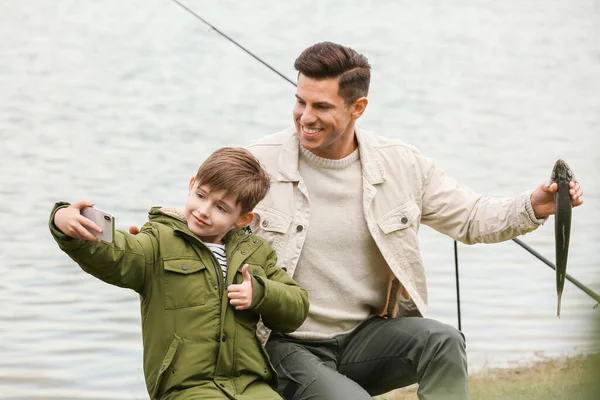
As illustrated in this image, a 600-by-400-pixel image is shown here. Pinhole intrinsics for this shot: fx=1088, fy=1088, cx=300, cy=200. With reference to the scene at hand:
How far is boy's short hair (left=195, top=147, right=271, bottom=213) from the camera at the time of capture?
256 cm

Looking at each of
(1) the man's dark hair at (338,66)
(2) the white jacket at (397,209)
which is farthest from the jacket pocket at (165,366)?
(1) the man's dark hair at (338,66)

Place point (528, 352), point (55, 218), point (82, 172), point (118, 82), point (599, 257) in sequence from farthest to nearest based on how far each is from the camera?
point (118, 82) < point (82, 172) < point (528, 352) < point (55, 218) < point (599, 257)

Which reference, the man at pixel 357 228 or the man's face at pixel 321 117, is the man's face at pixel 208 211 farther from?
the man's face at pixel 321 117

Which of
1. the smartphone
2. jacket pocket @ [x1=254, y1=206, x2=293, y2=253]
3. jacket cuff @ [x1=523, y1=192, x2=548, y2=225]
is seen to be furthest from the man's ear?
the smartphone

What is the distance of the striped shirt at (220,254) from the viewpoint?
260 centimetres

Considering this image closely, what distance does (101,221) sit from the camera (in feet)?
7.39

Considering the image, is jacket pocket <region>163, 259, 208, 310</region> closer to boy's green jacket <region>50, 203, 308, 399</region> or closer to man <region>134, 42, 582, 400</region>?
boy's green jacket <region>50, 203, 308, 399</region>

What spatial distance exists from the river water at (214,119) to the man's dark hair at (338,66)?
2193 millimetres

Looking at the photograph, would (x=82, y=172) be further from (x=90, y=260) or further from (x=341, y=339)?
(x=90, y=260)

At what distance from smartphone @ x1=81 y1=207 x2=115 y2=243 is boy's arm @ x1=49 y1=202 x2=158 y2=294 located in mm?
28

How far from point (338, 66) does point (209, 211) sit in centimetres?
75

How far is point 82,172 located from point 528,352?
12.9ft

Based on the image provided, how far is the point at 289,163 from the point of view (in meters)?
3.06

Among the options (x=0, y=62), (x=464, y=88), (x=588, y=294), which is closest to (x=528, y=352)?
(x=588, y=294)
